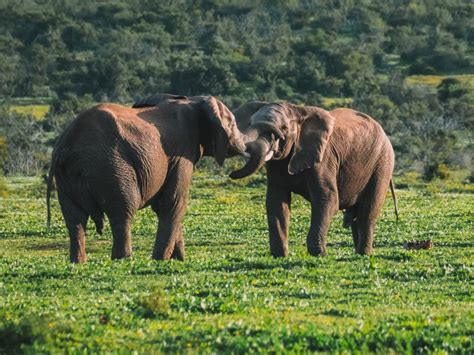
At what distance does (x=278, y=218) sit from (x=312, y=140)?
114 centimetres

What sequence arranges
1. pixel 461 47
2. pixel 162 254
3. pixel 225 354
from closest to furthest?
pixel 225 354 < pixel 162 254 < pixel 461 47

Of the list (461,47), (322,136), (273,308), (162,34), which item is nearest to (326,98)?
(461,47)

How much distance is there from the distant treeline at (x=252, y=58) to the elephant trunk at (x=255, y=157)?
2780 centimetres

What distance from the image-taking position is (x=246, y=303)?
39.9ft

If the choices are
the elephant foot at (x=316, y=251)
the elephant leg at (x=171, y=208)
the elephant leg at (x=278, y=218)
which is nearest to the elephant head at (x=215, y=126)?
the elephant leg at (x=171, y=208)

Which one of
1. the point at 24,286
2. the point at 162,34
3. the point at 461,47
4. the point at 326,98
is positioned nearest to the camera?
the point at 24,286

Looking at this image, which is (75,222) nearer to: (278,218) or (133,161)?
(133,161)

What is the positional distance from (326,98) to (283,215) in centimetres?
6145

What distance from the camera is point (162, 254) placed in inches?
680

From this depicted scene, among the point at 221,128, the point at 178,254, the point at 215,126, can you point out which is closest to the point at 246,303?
the point at 221,128

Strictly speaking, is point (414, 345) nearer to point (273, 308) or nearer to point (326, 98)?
point (273, 308)

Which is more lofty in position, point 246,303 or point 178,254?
point 246,303

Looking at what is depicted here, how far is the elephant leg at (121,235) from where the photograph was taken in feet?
54.7

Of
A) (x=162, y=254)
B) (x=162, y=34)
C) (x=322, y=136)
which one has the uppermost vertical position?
(x=322, y=136)
